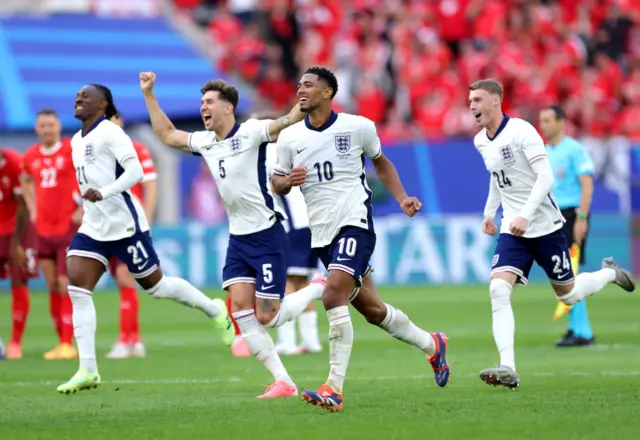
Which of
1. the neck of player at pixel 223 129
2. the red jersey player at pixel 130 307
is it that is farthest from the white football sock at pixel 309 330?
the neck of player at pixel 223 129

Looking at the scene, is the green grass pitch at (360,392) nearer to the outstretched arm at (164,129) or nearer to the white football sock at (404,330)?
the white football sock at (404,330)

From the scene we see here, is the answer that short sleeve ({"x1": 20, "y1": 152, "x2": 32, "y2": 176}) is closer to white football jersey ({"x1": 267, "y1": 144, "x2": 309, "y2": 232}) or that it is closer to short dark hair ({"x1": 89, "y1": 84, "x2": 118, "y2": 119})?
white football jersey ({"x1": 267, "y1": 144, "x2": 309, "y2": 232})

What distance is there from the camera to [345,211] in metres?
9.49

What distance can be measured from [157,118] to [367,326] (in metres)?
7.68

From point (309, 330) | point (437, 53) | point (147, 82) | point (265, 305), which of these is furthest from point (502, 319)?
point (437, 53)

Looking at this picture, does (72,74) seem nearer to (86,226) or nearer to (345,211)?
(86,226)

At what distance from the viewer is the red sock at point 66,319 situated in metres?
14.2

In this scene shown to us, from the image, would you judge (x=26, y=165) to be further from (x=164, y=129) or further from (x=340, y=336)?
(x=340, y=336)

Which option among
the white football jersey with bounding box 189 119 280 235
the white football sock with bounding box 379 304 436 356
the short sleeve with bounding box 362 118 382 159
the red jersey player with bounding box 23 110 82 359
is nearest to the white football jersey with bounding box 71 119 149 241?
the white football jersey with bounding box 189 119 280 235

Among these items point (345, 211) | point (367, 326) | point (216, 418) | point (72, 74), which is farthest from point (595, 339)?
point (72, 74)

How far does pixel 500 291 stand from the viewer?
34.7 ft

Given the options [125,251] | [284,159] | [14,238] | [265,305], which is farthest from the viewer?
[14,238]

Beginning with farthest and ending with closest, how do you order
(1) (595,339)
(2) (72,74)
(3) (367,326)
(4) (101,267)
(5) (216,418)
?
(2) (72,74) → (3) (367,326) → (1) (595,339) → (4) (101,267) → (5) (216,418)

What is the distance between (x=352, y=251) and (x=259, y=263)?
1075 millimetres
